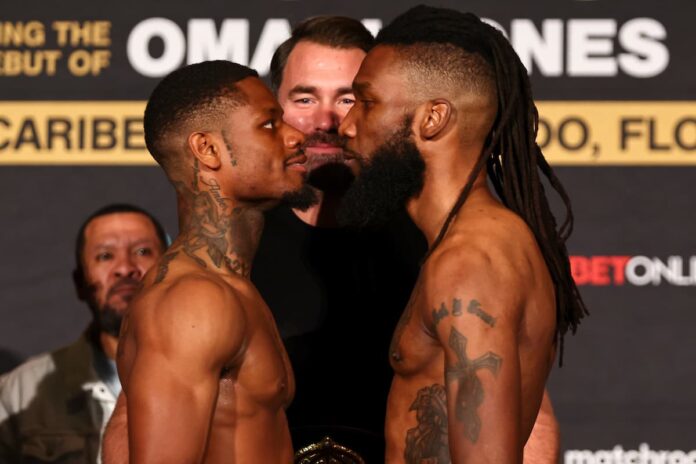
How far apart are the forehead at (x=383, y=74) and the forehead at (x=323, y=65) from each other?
53 cm

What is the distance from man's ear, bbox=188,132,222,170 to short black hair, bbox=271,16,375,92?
0.65 m

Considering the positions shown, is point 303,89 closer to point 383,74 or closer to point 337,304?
point 337,304

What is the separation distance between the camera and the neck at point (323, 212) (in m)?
2.53

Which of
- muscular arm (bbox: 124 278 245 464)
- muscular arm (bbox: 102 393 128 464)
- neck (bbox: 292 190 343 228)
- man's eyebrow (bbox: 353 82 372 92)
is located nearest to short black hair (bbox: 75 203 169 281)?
neck (bbox: 292 190 343 228)

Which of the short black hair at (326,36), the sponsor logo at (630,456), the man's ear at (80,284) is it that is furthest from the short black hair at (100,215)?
the sponsor logo at (630,456)

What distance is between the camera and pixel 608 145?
10.1ft

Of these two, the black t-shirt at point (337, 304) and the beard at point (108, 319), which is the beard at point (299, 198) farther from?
the beard at point (108, 319)

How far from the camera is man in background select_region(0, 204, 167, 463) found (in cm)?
311

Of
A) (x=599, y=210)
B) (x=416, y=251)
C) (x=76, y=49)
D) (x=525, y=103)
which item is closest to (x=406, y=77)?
(x=525, y=103)

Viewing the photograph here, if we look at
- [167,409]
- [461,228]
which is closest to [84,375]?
[167,409]

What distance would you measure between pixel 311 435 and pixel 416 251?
1.32 ft

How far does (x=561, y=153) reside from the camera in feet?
10.1

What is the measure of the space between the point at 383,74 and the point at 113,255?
1.45 m

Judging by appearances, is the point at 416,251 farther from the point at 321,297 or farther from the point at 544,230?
the point at 544,230
